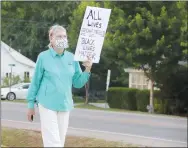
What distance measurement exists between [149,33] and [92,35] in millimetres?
21781

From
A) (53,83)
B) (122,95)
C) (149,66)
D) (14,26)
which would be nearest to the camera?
(53,83)

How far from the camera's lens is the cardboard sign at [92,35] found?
533 cm

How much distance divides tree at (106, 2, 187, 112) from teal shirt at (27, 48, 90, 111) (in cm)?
2131

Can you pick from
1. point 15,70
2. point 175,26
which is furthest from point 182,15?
point 15,70

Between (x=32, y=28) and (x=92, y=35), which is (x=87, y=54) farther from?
(x=32, y=28)

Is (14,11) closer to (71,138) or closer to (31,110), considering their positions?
(71,138)

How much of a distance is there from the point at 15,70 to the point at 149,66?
80.2ft

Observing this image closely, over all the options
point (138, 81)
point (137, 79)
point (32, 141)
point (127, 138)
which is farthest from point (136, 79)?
point (32, 141)

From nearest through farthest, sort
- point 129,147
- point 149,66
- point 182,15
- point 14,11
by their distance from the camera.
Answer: point 129,147 → point 14,11 → point 182,15 → point 149,66

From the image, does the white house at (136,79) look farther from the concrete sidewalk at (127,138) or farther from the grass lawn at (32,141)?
the grass lawn at (32,141)

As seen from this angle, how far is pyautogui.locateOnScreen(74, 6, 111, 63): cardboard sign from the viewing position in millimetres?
5328

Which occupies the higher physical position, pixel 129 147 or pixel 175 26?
pixel 175 26

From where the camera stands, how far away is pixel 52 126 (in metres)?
5.00

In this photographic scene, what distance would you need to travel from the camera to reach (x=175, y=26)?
89.0 feet
